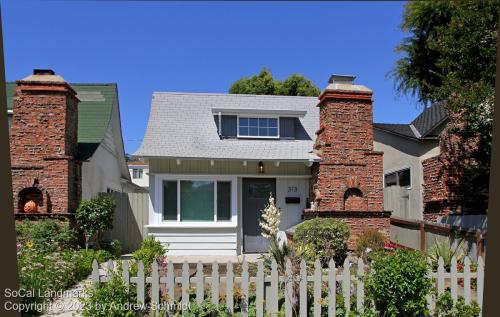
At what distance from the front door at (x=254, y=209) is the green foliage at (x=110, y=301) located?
290 inches

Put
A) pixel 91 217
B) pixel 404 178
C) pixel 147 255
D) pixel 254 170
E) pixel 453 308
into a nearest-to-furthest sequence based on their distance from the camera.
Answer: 1. pixel 453 308
2. pixel 147 255
3. pixel 91 217
4. pixel 254 170
5. pixel 404 178

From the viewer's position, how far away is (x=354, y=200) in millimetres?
10961

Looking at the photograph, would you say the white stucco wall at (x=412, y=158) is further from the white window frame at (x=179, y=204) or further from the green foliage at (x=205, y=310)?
the green foliage at (x=205, y=310)

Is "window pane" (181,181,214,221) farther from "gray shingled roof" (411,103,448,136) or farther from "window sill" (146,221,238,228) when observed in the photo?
"gray shingled roof" (411,103,448,136)

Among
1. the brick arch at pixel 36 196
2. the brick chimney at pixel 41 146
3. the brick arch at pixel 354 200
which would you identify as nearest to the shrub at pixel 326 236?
the brick arch at pixel 354 200

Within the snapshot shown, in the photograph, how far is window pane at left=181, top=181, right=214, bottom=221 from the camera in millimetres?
11805

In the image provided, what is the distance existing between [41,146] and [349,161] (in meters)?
8.06

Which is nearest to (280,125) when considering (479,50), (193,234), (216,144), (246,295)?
(216,144)

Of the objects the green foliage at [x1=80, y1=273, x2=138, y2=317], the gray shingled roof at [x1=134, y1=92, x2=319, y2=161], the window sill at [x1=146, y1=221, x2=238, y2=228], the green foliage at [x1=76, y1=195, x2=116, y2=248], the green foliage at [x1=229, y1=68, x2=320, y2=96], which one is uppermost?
the green foliage at [x1=229, y1=68, x2=320, y2=96]

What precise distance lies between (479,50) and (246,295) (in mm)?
6491

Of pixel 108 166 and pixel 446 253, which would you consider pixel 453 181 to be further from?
pixel 108 166

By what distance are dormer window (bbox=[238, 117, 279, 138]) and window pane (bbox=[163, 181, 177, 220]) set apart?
9.17 feet

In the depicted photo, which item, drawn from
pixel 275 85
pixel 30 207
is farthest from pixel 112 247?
pixel 275 85

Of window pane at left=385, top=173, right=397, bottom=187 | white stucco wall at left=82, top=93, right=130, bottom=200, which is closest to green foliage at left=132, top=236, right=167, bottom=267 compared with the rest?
white stucco wall at left=82, top=93, right=130, bottom=200
